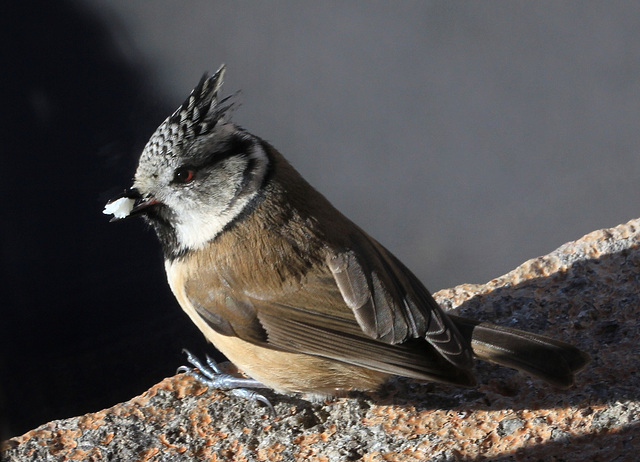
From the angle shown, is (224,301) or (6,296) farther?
(6,296)

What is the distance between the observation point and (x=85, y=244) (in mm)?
5195

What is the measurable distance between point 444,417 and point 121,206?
5.03 ft

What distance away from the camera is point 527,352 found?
2.94 metres

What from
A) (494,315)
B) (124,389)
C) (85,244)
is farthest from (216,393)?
(85,244)

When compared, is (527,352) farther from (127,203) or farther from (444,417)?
(127,203)

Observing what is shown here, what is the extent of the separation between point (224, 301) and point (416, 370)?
800 millimetres

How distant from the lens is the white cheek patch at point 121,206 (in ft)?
10.4

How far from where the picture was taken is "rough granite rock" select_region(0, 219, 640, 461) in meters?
2.78

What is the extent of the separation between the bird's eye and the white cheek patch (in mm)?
218

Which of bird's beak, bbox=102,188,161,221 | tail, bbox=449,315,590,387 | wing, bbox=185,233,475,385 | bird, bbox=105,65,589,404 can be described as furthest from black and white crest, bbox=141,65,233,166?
tail, bbox=449,315,590,387

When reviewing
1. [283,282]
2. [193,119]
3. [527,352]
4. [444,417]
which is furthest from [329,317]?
[193,119]

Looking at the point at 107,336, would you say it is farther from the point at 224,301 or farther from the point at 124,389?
the point at 224,301

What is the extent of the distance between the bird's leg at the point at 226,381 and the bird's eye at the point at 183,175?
0.87 m

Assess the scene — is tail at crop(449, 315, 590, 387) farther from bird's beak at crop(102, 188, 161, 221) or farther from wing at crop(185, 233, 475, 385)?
bird's beak at crop(102, 188, 161, 221)
